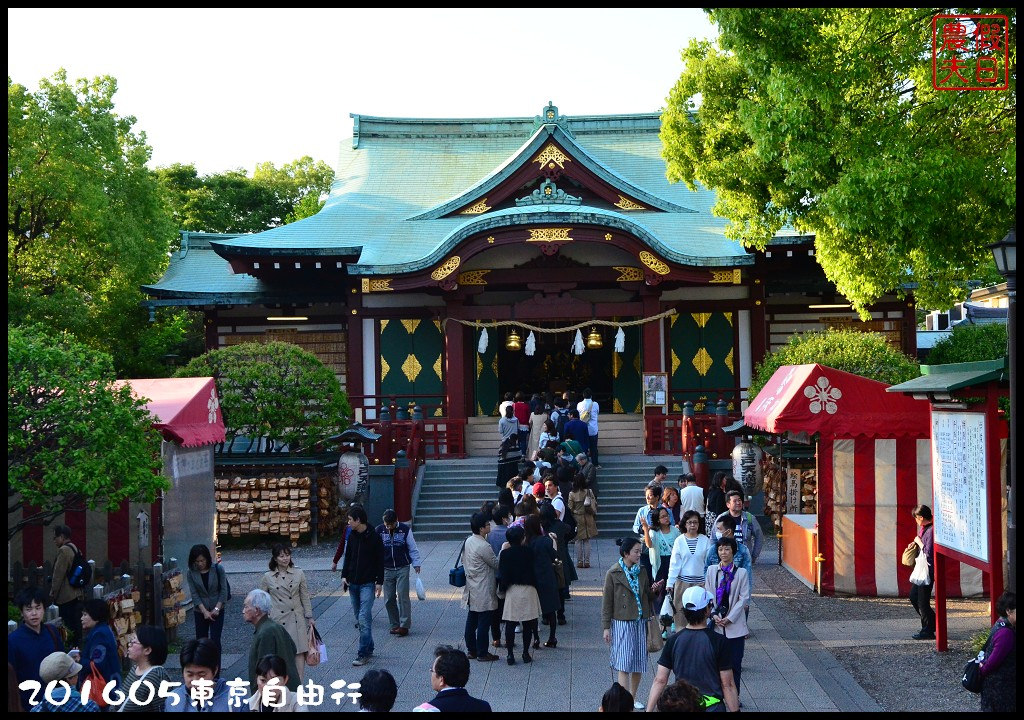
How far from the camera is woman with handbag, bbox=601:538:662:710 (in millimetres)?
8664

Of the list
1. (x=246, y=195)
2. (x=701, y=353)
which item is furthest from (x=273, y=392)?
(x=246, y=195)

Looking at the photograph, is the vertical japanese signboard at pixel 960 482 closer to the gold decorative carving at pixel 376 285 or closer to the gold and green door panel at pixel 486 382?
the gold decorative carving at pixel 376 285

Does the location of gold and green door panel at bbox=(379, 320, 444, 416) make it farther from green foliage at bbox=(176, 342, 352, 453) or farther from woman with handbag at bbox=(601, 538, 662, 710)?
woman with handbag at bbox=(601, 538, 662, 710)

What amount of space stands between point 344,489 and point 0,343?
1126cm

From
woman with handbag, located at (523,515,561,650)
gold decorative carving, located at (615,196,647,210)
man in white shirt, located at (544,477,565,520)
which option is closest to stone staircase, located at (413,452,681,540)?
man in white shirt, located at (544,477,565,520)

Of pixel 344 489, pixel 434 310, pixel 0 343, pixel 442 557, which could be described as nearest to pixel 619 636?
pixel 0 343

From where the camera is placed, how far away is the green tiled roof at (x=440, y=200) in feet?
74.2

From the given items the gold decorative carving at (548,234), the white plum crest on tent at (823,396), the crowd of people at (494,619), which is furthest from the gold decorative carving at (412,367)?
the white plum crest on tent at (823,396)

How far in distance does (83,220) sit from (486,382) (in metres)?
10.7

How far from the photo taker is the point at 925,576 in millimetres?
10836

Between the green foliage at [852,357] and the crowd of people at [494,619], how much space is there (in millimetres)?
5545

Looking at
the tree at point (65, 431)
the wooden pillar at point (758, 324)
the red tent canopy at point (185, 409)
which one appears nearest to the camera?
the tree at point (65, 431)

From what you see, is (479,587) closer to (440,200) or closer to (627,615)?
(627,615)
